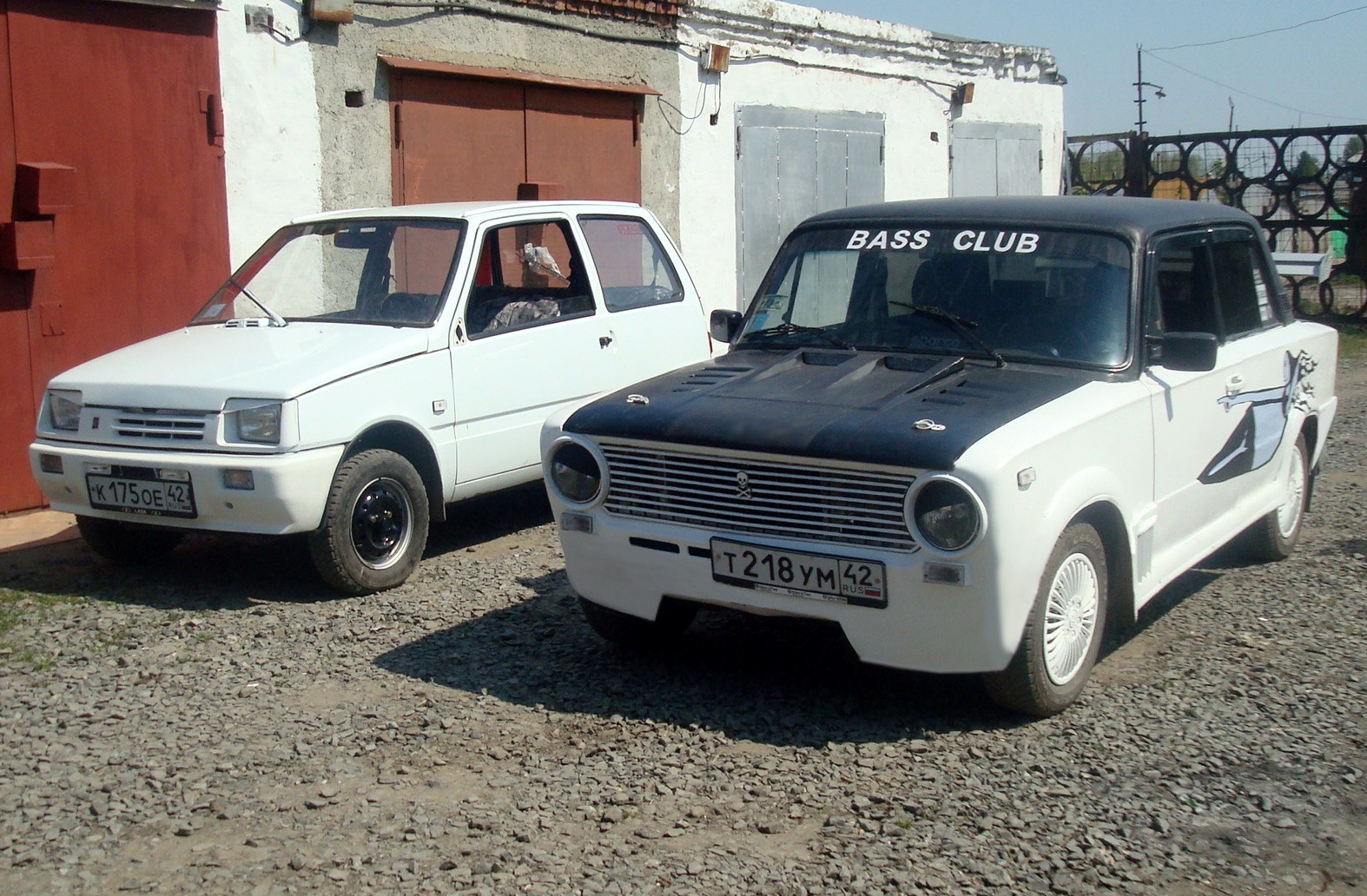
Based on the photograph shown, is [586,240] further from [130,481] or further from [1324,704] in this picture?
[1324,704]

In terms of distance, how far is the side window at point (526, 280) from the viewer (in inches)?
271

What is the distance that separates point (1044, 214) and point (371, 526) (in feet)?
10.5

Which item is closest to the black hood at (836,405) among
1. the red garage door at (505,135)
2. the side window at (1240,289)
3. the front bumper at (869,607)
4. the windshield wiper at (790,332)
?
the windshield wiper at (790,332)

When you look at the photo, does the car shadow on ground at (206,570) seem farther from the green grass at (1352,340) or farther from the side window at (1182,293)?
the green grass at (1352,340)

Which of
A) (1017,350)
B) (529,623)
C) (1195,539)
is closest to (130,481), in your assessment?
(529,623)

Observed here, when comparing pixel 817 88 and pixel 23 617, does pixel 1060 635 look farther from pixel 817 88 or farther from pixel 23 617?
pixel 817 88

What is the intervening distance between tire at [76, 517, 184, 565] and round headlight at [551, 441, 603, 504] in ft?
8.36

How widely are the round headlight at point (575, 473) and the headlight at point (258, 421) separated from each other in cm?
152

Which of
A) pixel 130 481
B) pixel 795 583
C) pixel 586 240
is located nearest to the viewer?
pixel 795 583

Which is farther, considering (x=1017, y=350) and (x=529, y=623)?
(x=529, y=623)

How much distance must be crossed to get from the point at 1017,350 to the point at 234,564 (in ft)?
13.2

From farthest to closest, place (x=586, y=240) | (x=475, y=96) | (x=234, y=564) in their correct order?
1. (x=475, y=96)
2. (x=586, y=240)
3. (x=234, y=564)

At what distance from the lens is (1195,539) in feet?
17.7

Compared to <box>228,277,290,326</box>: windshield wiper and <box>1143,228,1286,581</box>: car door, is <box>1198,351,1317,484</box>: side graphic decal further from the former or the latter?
<box>228,277,290,326</box>: windshield wiper
